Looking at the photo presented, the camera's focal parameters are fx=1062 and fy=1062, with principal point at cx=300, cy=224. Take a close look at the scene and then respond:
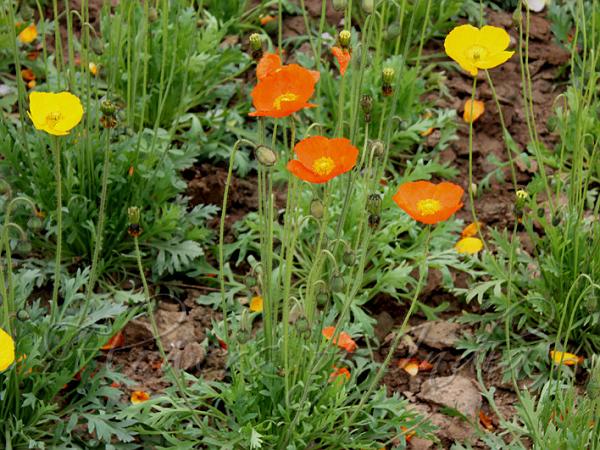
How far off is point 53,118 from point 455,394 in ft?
4.49

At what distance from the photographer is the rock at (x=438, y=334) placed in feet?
10.4

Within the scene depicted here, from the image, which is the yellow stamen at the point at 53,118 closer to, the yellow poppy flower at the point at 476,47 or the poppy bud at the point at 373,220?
the poppy bud at the point at 373,220

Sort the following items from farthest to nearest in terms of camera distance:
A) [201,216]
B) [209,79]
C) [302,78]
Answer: [209,79]
[201,216]
[302,78]

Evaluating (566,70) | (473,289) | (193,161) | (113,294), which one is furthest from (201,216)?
(566,70)

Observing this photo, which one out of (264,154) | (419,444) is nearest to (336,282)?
(264,154)

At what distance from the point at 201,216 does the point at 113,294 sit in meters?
0.39

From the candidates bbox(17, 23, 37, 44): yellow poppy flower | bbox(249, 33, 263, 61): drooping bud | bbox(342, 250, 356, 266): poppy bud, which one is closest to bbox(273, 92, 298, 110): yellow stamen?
bbox(249, 33, 263, 61): drooping bud

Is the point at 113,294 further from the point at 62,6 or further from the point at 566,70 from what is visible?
the point at 566,70

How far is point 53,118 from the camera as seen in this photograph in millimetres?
2342

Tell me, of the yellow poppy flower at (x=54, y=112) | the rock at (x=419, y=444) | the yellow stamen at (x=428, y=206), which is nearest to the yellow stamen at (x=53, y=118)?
the yellow poppy flower at (x=54, y=112)

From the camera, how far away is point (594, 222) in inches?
120

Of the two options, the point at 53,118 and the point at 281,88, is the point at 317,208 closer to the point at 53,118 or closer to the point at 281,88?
the point at 281,88

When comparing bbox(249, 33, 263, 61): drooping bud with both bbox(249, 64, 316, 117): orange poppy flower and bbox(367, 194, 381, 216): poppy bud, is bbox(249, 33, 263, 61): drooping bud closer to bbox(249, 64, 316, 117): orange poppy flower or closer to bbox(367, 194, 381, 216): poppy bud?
bbox(249, 64, 316, 117): orange poppy flower

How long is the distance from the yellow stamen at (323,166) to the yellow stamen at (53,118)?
0.58 metres
